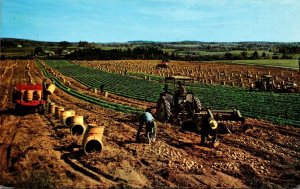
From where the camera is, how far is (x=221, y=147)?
1616 cm

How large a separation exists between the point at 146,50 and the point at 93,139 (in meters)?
34.7

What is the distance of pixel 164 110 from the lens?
743 inches

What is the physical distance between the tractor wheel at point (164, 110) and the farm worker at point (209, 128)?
2.64m

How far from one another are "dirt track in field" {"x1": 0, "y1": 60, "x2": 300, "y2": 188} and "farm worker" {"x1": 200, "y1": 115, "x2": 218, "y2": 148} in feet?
1.16

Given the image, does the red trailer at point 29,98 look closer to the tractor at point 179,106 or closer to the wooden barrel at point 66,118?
the wooden barrel at point 66,118

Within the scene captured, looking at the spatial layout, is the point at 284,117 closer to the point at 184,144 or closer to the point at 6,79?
the point at 184,144

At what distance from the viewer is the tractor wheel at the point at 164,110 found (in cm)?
1869

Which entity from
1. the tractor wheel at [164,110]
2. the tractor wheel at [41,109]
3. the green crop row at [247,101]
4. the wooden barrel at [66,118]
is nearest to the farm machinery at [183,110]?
the tractor wheel at [164,110]

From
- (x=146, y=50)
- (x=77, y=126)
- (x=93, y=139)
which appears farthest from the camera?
(x=146, y=50)

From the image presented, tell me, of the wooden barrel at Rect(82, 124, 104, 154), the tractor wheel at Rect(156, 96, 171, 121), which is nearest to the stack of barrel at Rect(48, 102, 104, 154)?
the wooden barrel at Rect(82, 124, 104, 154)

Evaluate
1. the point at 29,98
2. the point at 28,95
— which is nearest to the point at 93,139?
the point at 29,98

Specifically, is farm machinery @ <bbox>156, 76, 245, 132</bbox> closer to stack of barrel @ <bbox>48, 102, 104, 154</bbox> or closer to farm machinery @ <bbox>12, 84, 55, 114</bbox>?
stack of barrel @ <bbox>48, 102, 104, 154</bbox>

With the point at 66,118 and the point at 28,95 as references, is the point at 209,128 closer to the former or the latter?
the point at 66,118

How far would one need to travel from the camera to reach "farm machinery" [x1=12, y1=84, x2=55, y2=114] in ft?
71.9
